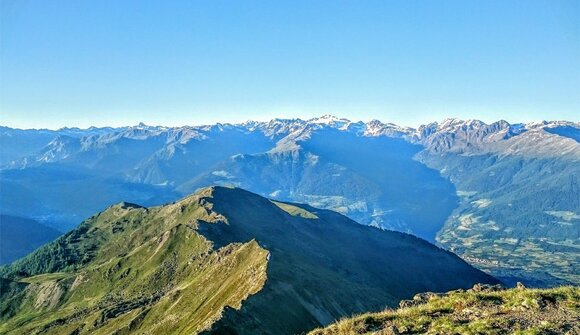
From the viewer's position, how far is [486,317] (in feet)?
132

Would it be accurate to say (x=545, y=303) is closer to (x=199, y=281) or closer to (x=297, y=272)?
(x=297, y=272)

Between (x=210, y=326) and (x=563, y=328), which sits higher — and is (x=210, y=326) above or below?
below

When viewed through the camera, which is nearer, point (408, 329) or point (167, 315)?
point (408, 329)

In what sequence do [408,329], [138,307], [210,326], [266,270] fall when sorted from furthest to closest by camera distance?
[138,307] < [266,270] < [210,326] < [408,329]

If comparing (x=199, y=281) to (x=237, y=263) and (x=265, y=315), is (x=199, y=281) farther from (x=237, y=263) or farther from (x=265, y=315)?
(x=265, y=315)

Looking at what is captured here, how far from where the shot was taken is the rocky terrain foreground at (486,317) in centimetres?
3709

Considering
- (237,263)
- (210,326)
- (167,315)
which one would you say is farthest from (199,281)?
(210,326)

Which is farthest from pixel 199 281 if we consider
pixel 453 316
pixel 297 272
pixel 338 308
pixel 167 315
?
pixel 453 316

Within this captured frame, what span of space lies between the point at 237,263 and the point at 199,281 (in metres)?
13.5

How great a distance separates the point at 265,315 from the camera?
96.4m

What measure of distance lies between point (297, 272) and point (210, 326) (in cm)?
7009

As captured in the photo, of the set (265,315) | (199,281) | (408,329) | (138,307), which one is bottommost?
(138,307)

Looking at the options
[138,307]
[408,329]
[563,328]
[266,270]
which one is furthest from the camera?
[138,307]

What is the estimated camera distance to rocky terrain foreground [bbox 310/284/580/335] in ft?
122
